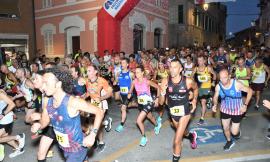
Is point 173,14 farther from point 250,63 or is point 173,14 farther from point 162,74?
point 162,74

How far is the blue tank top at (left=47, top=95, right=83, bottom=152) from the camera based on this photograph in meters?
3.37

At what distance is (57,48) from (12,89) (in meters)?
11.8

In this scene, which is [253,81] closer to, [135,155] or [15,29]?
[135,155]

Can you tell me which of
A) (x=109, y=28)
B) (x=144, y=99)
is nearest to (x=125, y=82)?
(x=144, y=99)

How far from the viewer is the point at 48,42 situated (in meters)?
21.1

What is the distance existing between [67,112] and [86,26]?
1500 cm

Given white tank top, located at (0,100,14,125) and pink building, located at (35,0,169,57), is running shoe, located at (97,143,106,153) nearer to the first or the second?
white tank top, located at (0,100,14,125)

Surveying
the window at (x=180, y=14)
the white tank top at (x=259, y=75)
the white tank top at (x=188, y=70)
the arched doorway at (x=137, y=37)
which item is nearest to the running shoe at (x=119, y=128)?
the white tank top at (x=188, y=70)

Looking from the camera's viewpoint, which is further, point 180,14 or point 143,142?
point 180,14

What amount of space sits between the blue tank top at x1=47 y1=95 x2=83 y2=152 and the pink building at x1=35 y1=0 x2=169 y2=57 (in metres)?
13.5

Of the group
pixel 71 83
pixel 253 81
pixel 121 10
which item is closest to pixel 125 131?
pixel 71 83

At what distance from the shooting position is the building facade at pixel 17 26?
1940cm

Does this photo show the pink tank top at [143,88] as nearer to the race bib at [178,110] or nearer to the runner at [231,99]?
the race bib at [178,110]

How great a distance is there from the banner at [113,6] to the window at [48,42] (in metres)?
8.26
